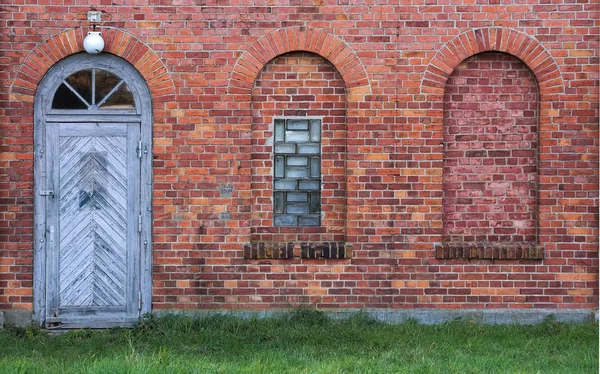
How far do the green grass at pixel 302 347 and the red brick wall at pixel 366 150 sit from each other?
1.28 feet

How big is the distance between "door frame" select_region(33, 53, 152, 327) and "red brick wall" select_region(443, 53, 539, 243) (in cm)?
335

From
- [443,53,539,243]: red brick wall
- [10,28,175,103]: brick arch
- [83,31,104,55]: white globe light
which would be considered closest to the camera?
[83,31,104,55]: white globe light

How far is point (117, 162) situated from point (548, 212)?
4837 millimetres

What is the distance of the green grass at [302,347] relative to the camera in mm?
6891

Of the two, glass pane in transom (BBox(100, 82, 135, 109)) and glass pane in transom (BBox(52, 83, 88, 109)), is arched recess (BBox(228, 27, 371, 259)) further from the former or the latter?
glass pane in transom (BBox(52, 83, 88, 109))

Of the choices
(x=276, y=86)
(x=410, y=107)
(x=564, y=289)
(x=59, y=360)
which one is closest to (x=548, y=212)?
(x=564, y=289)

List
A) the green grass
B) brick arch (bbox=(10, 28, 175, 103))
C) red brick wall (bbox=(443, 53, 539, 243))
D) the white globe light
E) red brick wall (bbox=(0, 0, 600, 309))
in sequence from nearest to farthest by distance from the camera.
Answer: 1. the green grass
2. the white globe light
3. brick arch (bbox=(10, 28, 175, 103))
4. red brick wall (bbox=(0, 0, 600, 309))
5. red brick wall (bbox=(443, 53, 539, 243))

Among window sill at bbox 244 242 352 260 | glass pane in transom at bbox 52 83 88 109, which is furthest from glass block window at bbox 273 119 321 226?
glass pane in transom at bbox 52 83 88 109

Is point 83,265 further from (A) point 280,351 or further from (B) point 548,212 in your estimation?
(B) point 548,212

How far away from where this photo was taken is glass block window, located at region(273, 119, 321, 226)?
8.96m

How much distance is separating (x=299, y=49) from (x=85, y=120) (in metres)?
2.50

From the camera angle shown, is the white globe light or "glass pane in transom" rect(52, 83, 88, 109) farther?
"glass pane in transom" rect(52, 83, 88, 109)

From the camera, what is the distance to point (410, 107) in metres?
8.81

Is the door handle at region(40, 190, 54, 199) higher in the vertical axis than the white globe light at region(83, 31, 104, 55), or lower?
lower
